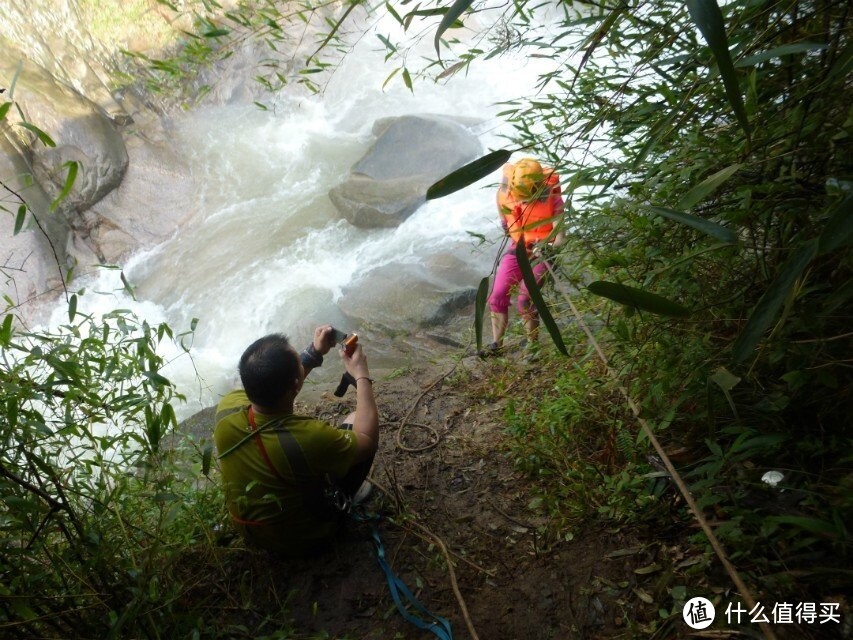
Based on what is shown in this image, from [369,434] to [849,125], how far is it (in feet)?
6.91

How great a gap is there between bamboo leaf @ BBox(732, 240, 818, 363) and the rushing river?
3861 millimetres

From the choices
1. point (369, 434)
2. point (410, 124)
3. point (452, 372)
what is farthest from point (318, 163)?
point (369, 434)

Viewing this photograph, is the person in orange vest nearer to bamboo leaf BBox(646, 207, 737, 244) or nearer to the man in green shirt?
the man in green shirt

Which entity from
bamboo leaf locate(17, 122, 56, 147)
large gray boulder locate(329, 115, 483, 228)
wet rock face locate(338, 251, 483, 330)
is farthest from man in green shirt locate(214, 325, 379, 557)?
large gray boulder locate(329, 115, 483, 228)

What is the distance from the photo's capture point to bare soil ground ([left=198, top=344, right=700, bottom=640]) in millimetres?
1888

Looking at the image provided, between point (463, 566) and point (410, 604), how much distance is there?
0.88 feet

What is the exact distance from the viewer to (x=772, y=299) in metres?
1.00

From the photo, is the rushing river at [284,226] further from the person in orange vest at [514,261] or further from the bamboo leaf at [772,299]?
the bamboo leaf at [772,299]

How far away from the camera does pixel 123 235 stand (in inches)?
377

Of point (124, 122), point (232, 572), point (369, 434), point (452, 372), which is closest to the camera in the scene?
point (232, 572)

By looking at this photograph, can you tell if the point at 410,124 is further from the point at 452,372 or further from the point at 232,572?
the point at 232,572

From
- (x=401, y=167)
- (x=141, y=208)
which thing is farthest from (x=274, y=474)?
(x=141, y=208)

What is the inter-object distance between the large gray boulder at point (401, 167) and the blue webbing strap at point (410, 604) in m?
6.03

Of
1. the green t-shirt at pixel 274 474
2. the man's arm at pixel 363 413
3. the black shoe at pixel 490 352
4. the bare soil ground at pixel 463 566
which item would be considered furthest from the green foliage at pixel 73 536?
the black shoe at pixel 490 352
